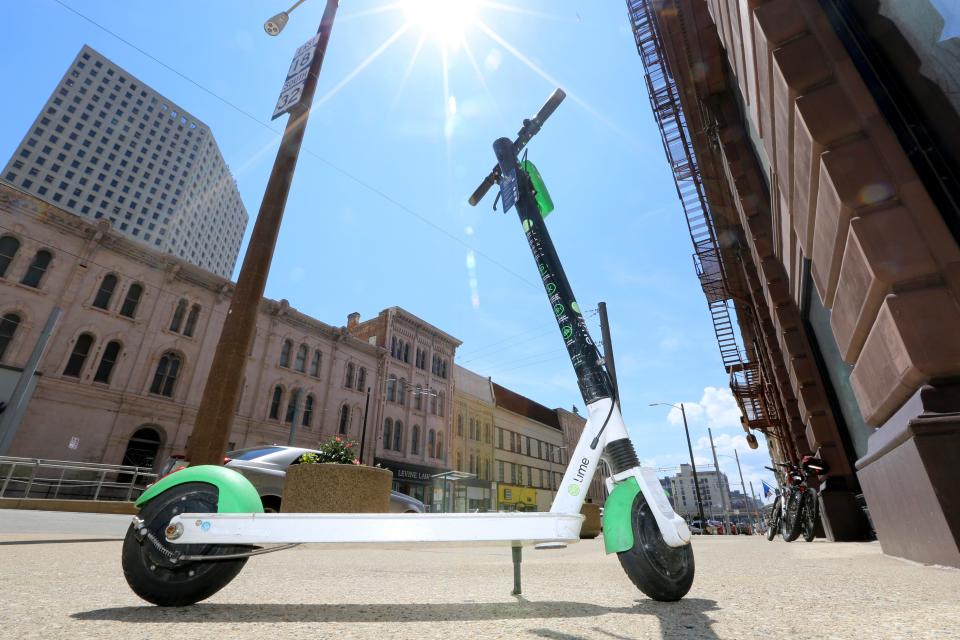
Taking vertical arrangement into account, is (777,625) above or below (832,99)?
below

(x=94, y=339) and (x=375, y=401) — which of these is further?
(x=375, y=401)

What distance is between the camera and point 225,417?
6016 mm

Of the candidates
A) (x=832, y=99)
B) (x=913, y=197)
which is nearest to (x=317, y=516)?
(x=913, y=197)

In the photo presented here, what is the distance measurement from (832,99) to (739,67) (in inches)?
109

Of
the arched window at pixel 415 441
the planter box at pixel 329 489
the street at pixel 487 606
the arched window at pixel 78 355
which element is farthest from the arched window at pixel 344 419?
the street at pixel 487 606

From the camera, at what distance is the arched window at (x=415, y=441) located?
115 feet

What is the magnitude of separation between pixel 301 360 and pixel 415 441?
39.4ft

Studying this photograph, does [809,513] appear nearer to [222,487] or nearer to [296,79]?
[222,487]

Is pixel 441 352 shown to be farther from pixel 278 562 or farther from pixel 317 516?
pixel 317 516

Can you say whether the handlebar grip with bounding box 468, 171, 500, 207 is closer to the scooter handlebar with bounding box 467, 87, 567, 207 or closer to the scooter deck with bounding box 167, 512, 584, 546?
the scooter handlebar with bounding box 467, 87, 567, 207

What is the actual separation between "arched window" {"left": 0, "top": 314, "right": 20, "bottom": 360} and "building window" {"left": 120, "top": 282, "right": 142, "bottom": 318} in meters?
3.62

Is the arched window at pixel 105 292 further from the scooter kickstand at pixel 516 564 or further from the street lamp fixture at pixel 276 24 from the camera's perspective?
the scooter kickstand at pixel 516 564

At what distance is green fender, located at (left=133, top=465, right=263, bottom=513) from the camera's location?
2172 mm

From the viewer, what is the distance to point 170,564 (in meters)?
2.06
